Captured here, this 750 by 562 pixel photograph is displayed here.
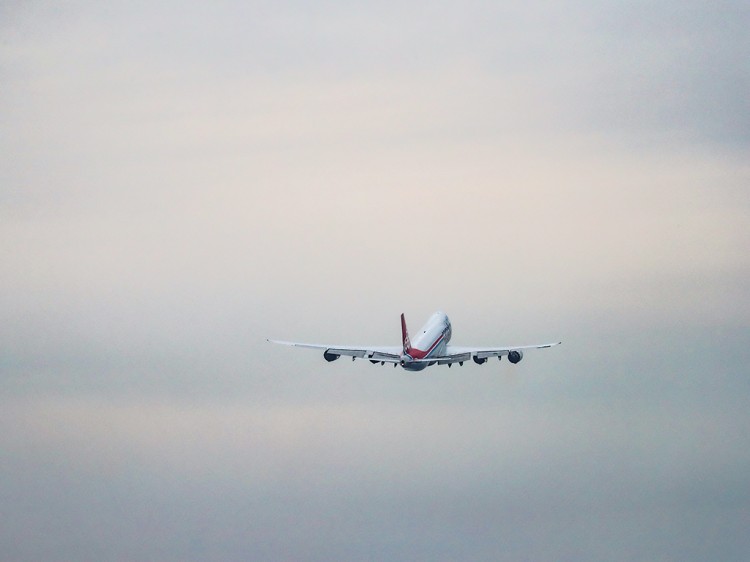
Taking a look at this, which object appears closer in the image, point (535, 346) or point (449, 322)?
point (535, 346)

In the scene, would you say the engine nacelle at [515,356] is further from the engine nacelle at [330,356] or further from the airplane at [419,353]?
the engine nacelle at [330,356]

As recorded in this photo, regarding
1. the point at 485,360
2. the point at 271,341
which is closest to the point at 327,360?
the point at 271,341

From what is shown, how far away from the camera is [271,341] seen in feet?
538

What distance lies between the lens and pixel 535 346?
546ft

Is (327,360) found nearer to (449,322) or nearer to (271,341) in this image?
(271,341)

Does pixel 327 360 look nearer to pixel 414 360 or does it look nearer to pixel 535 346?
pixel 414 360

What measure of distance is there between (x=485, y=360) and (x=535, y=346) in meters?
7.40

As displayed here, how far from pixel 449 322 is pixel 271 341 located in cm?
3224

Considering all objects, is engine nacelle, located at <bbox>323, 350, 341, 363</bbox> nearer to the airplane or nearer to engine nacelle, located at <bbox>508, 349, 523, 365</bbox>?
the airplane

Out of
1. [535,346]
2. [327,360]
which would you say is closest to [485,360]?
[535,346]

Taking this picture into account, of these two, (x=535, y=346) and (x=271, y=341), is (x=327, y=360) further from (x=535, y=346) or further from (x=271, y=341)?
(x=535, y=346)

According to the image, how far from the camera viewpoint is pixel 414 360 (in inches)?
6304

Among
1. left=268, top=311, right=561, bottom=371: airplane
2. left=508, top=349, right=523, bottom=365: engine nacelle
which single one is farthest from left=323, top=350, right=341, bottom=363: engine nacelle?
left=508, top=349, right=523, bottom=365: engine nacelle

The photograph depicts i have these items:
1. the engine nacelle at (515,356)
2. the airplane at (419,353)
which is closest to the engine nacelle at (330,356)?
the airplane at (419,353)
